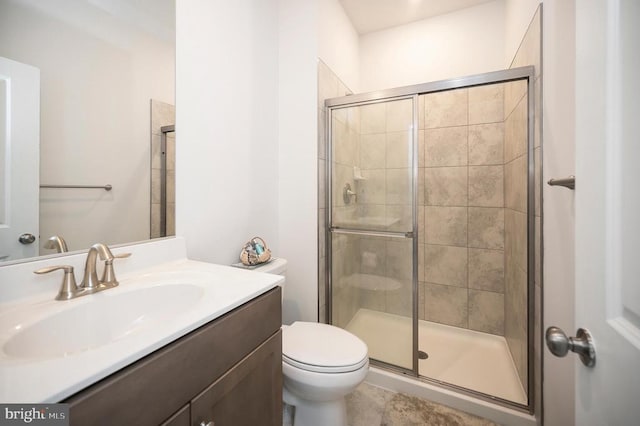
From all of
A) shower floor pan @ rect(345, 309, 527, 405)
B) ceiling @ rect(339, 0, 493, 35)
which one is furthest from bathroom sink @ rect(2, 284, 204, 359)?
ceiling @ rect(339, 0, 493, 35)

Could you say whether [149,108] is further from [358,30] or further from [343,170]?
[358,30]

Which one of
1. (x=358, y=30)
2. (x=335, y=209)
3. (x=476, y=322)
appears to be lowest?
(x=476, y=322)

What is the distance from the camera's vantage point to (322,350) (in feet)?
3.63

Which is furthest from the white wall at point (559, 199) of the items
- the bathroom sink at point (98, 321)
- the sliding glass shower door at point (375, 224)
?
the bathroom sink at point (98, 321)

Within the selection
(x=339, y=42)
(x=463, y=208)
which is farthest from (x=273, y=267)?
(x=339, y=42)

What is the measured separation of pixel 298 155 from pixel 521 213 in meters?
1.36

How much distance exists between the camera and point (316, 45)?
161cm

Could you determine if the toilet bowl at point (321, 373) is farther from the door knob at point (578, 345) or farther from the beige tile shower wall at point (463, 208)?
the beige tile shower wall at point (463, 208)

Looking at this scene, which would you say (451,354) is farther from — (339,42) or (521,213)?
(339,42)

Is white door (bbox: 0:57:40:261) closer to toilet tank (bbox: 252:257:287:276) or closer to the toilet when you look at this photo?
toilet tank (bbox: 252:257:287:276)

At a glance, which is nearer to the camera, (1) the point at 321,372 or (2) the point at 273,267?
(1) the point at 321,372

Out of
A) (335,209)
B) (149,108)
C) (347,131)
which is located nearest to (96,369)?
(149,108)

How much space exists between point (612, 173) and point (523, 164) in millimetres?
1210

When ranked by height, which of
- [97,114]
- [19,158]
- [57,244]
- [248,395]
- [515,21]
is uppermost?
[515,21]
